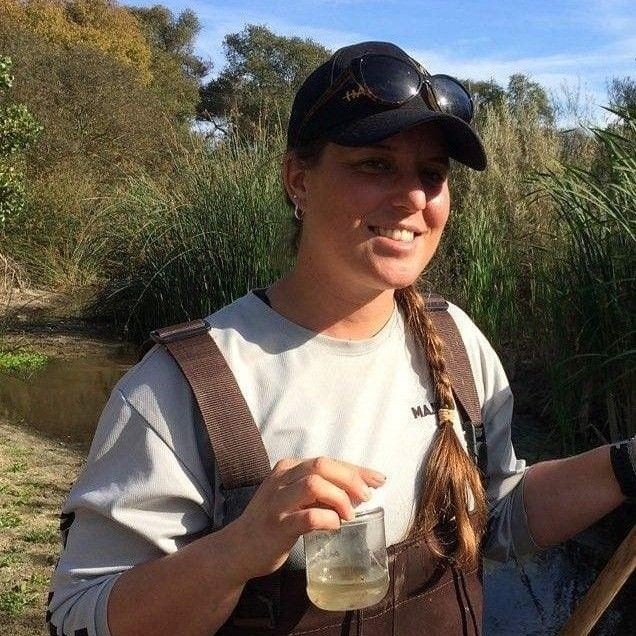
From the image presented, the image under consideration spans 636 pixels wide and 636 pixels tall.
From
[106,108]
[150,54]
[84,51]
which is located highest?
[150,54]

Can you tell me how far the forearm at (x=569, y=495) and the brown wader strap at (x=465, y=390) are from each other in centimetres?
12

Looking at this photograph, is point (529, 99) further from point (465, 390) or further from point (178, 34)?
point (178, 34)

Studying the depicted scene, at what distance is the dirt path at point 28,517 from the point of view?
3715mm

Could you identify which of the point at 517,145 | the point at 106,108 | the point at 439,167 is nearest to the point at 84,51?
the point at 106,108

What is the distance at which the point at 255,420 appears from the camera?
1482 millimetres

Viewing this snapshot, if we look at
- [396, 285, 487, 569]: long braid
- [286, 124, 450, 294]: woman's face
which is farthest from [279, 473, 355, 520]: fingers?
[286, 124, 450, 294]: woman's face

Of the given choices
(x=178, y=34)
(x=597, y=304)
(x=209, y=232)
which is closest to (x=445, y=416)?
(x=597, y=304)

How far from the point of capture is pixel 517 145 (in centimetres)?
759

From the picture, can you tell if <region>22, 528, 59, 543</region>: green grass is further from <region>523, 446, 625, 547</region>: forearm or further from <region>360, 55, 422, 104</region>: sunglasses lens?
<region>360, 55, 422, 104</region>: sunglasses lens

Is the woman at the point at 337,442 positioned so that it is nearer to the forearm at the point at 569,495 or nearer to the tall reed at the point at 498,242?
the forearm at the point at 569,495

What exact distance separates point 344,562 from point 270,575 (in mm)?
136

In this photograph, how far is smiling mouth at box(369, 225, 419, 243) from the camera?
5.20 feet

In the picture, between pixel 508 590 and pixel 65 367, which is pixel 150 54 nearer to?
pixel 65 367

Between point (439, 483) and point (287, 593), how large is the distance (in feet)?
1.06
